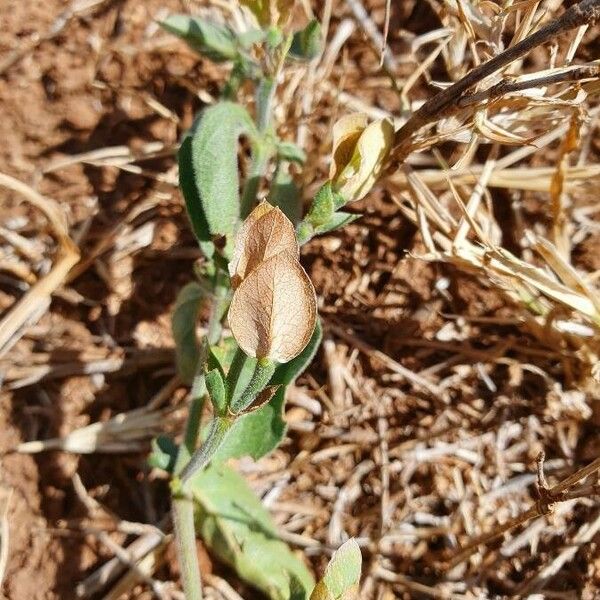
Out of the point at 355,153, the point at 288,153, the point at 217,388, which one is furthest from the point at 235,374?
the point at 288,153

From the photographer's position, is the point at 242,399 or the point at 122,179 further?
the point at 122,179

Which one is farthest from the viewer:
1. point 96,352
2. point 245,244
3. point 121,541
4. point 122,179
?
point 122,179

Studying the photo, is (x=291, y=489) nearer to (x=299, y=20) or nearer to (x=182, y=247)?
(x=182, y=247)

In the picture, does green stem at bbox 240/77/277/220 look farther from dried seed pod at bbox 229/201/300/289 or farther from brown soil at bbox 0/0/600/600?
dried seed pod at bbox 229/201/300/289

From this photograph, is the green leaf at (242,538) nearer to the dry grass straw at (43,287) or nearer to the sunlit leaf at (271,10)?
the dry grass straw at (43,287)

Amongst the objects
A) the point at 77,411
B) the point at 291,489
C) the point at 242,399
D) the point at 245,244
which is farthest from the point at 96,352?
the point at 245,244

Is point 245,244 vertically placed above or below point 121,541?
above
